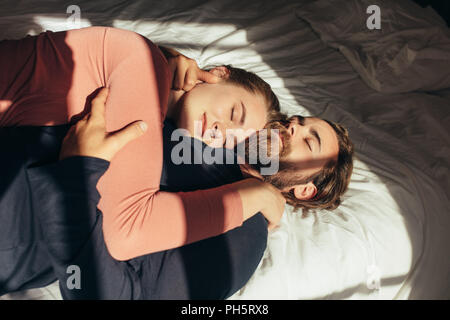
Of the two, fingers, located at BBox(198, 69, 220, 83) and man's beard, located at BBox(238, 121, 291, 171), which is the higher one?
fingers, located at BBox(198, 69, 220, 83)

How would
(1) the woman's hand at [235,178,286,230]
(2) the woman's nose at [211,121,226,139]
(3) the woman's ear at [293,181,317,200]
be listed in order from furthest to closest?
1. (3) the woman's ear at [293,181,317,200]
2. (2) the woman's nose at [211,121,226,139]
3. (1) the woman's hand at [235,178,286,230]

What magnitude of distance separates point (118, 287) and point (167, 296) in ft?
0.40

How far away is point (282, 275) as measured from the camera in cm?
106

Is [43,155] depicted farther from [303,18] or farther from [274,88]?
[303,18]

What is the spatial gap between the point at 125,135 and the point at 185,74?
40cm

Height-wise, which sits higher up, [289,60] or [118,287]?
[289,60]

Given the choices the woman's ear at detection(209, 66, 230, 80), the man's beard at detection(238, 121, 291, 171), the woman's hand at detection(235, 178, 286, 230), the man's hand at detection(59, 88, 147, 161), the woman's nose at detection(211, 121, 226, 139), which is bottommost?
the woman's hand at detection(235, 178, 286, 230)

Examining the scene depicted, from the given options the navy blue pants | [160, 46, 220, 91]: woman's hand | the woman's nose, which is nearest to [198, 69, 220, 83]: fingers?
[160, 46, 220, 91]: woman's hand

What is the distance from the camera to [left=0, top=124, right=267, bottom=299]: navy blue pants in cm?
81

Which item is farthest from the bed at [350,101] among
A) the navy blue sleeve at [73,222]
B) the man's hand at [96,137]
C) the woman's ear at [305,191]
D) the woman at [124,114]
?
the man's hand at [96,137]

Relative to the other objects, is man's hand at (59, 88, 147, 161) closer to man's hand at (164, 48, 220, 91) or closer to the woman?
the woman

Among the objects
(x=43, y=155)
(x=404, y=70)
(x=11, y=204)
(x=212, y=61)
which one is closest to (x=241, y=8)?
(x=212, y=61)

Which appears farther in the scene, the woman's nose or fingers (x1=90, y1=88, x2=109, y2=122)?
the woman's nose

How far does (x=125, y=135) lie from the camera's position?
2.71 ft
